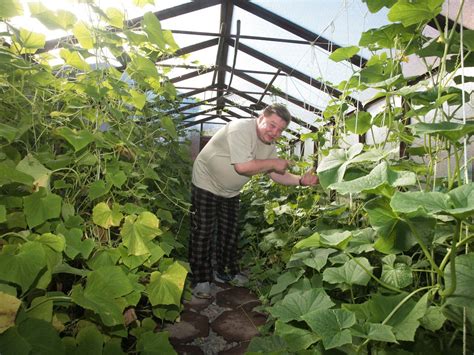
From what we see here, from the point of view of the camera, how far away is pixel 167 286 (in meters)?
1.02

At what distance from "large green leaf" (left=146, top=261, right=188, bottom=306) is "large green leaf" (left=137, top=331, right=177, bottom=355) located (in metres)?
0.12

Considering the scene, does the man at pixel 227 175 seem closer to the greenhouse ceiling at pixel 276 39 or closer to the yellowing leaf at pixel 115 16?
the greenhouse ceiling at pixel 276 39

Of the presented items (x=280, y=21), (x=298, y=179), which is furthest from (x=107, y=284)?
(x=280, y=21)

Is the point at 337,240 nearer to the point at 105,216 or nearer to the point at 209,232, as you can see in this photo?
the point at 105,216

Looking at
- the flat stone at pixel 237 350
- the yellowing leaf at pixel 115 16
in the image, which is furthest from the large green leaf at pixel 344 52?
the flat stone at pixel 237 350

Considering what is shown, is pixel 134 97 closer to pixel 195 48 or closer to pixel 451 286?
pixel 451 286

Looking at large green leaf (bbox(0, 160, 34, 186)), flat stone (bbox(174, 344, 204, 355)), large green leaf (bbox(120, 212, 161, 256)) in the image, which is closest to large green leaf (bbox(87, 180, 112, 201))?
large green leaf (bbox(120, 212, 161, 256))

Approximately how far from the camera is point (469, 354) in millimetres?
786

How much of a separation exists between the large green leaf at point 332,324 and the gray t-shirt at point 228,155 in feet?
5.12

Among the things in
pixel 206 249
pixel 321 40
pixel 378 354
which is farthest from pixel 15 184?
pixel 321 40

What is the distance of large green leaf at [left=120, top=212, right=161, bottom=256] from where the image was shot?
37.2 inches

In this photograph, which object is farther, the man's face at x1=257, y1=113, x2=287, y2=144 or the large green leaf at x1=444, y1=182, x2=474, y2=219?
the man's face at x1=257, y1=113, x2=287, y2=144

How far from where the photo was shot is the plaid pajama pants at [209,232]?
248cm

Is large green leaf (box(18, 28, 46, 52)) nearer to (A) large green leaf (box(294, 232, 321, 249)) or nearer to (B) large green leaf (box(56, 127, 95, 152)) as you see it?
(B) large green leaf (box(56, 127, 95, 152))
